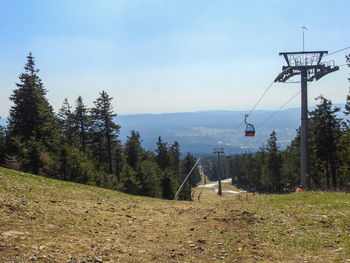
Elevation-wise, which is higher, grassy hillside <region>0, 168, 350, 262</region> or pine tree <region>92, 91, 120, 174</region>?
pine tree <region>92, 91, 120, 174</region>

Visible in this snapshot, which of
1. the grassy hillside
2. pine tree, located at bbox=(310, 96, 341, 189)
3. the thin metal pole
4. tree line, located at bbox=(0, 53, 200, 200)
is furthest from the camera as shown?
pine tree, located at bbox=(310, 96, 341, 189)

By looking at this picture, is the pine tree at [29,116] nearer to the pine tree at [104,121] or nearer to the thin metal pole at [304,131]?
the pine tree at [104,121]

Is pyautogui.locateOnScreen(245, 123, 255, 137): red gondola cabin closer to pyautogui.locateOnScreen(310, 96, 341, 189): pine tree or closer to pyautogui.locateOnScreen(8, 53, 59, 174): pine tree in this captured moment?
pyautogui.locateOnScreen(310, 96, 341, 189): pine tree

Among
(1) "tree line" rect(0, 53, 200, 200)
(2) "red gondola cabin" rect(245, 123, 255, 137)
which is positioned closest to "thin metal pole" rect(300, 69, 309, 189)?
(2) "red gondola cabin" rect(245, 123, 255, 137)

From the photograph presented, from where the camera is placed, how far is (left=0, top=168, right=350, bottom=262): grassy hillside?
301 inches

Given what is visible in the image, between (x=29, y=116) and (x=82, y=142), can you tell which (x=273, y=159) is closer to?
(x=82, y=142)

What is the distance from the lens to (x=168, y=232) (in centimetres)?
1050

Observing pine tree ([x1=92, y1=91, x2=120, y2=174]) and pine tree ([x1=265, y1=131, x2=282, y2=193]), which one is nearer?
pine tree ([x1=92, y1=91, x2=120, y2=174])

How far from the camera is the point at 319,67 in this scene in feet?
62.9

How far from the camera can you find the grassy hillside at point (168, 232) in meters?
7.63

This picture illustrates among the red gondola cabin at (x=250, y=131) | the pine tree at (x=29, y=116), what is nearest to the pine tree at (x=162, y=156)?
the pine tree at (x=29, y=116)

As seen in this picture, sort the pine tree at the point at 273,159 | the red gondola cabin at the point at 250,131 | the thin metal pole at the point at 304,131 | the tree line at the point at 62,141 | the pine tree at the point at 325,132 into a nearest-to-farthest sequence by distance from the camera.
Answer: the thin metal pole at the point at 304,131, the red gondola cabin at the point at 250,131, the tree line at the point at 62,141, the pine tree at the point at 325,132, the pine tree at the point at 273,159

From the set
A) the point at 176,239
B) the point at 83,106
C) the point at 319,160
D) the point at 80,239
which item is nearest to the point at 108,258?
the point at 80,239

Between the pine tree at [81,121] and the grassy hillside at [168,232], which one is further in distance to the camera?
the pine tree at [81,121]
